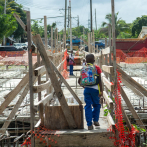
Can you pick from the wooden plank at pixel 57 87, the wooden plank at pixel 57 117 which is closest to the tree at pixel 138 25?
the wooden plank at pixel 57 117

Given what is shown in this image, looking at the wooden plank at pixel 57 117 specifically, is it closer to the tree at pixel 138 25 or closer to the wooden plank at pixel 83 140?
the wooden plank at pixel 83 140

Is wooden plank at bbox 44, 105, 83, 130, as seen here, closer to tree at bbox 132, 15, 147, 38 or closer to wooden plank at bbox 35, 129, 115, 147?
wooden plank at bbox 35, 129, 115, 147

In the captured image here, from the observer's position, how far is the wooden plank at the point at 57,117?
4.61m

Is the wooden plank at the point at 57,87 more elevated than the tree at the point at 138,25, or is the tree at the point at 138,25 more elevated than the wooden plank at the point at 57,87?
the tree at the point at 138,25

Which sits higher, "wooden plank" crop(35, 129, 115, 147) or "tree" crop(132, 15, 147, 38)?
"tree" crop(132, 15, 147, 38)

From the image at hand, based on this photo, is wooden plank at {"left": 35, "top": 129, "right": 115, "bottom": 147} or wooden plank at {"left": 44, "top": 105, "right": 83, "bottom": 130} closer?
wooden plank at {"left": 35, "top": 129, "right": 115, "bottom": 147}

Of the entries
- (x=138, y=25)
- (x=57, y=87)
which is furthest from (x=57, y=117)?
(x=138, y=25)

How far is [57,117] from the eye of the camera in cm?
463

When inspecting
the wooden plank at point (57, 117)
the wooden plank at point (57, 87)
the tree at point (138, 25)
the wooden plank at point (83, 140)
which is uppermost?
the tree at point (138, 25)

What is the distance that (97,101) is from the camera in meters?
4.77

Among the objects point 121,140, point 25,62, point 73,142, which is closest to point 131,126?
point 121,140

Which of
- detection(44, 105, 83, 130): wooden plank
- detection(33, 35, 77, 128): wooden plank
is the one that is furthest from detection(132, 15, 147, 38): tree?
detection(33, 35, 77, 128): wooden plank

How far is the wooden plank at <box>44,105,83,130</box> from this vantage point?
4.61m

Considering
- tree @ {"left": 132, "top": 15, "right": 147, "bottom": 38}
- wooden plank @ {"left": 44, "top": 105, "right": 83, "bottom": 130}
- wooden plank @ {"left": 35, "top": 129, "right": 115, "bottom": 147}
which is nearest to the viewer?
wooden plank @ {"left": 35, "top": 129, "right": 115, "bottom": 147}
